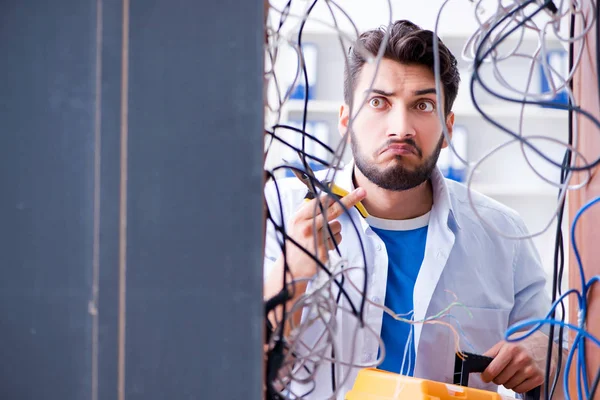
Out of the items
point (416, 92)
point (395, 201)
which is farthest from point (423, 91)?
point (395, 201)

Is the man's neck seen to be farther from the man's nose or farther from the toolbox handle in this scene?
the toolbox handle

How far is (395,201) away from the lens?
5.93ft

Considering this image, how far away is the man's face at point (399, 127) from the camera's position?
1.66 metres

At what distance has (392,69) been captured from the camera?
1.70m

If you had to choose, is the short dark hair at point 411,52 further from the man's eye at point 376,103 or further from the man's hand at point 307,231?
the man's hand at point 307,231

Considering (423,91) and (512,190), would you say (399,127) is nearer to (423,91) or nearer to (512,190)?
(423,91)

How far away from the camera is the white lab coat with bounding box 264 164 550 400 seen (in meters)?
1.58

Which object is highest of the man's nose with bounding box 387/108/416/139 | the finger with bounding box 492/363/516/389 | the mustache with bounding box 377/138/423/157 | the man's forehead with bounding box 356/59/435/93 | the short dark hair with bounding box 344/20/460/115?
the short dark hair with bounding box 344/20/460/115

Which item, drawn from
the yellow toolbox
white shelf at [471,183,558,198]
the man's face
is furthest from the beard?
white shelf at [471,183,558,198]

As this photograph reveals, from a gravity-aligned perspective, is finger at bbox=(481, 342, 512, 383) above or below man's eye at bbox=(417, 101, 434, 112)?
below

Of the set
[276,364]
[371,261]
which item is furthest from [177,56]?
[371,261]

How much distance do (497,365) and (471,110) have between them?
6.31 feet

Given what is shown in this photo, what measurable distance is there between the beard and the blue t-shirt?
13 centimetres

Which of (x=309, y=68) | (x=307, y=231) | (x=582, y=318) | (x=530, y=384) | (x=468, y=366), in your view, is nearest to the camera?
(x=582, y=318)
